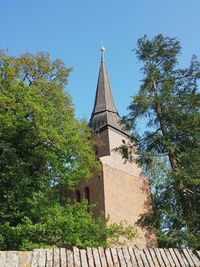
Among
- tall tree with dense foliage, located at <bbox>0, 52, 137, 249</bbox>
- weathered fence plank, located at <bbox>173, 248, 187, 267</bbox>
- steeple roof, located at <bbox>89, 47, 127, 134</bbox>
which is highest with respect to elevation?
steeple roof, located at <bbox>89, 47, 127, 134</bbox>

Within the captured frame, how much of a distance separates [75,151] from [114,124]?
13853 millimetres

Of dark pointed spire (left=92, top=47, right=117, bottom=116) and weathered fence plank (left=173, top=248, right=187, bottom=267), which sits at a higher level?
dark pointed spire (left=92, top=47, right=117, bottom=116)

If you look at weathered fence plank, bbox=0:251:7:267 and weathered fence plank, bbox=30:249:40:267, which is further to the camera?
weathered fence plank, bbox=30:249:40:267

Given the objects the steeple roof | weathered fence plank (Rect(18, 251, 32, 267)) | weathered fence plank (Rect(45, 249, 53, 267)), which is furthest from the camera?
the steeple roof

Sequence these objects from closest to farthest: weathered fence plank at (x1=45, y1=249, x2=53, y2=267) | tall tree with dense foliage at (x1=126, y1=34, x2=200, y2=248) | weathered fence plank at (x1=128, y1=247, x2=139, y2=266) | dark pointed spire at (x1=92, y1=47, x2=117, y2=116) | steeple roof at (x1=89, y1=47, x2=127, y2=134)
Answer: weathered fence plank at (x1=45, y1=249, x2=53, y2=267) < weathered fence plank at (x1=128, y1=247, x2=139, y2=266) < tall tree with dense foliage at (x1=126, y1=34, x2=200, y2=248) < steeple roof at (x1=89, y1=47, x2=127, y2=134) < dark pointed spire at (x1=92, y1=47, x2=117, y2=116)

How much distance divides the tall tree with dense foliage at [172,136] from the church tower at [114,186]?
24.8 ft

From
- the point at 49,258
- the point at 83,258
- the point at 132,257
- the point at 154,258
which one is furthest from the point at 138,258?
the point at 49,258

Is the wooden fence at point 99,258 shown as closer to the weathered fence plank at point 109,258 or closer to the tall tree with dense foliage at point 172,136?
the weathered fence plank at point 109,258

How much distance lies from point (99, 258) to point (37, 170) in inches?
538

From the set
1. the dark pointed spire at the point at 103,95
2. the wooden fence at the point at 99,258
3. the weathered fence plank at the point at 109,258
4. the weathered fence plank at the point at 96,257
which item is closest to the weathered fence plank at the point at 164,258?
the wooden fence at the point at 99,258

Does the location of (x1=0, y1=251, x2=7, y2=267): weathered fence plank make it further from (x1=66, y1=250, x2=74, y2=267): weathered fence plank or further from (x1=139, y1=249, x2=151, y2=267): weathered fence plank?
(x1=139, y1=249, x2=151, y2=267): weathered fence plank

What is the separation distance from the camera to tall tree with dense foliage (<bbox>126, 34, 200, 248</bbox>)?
13.2m

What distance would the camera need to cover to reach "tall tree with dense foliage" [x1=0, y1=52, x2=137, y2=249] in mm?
15422

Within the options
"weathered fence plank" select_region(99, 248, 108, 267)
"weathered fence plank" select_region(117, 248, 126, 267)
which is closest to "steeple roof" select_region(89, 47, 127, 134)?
"weathered fence plank" select_region(117, 248, 126, 267)
